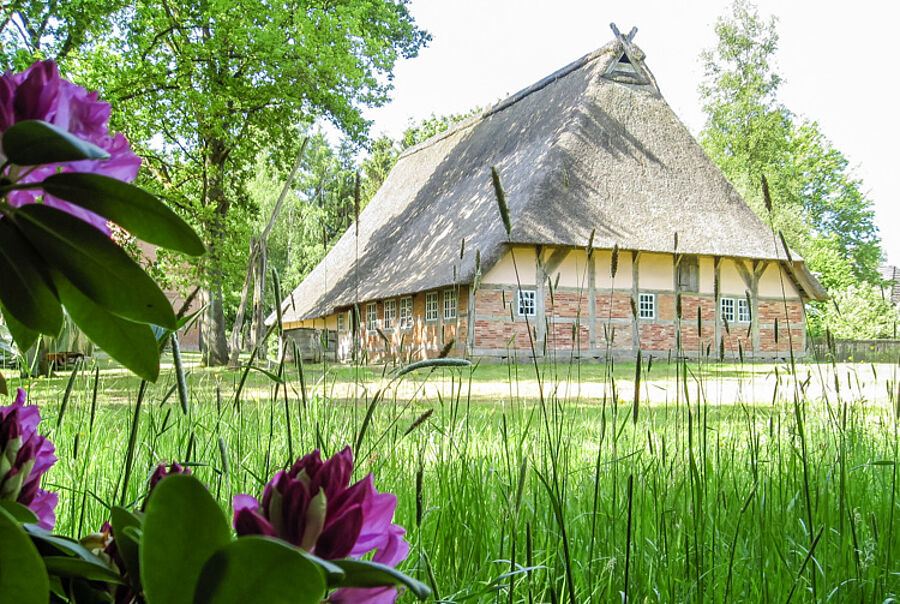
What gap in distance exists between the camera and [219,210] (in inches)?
556

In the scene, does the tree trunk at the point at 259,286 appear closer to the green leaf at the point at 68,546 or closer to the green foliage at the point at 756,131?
the green leaf at the point at 68,546

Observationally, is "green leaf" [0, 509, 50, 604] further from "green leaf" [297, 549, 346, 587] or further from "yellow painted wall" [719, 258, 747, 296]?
"yellow painted wall" [719, 258, 747, 296]

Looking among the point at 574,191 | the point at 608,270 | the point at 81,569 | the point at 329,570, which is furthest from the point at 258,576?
the point at 574,191

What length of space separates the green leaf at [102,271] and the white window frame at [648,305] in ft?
48.9

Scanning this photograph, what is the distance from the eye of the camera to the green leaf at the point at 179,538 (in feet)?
0.84

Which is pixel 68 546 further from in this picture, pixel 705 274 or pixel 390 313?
pixel 390 313

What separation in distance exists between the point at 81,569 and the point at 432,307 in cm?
1493

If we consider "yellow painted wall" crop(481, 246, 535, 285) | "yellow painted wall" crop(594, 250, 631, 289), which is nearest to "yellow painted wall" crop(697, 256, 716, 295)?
"yellow painted wall" crop(594, 250, 631, 289)

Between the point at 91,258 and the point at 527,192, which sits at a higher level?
the point at 527,192

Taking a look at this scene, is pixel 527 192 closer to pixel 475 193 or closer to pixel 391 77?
pixel 475 193

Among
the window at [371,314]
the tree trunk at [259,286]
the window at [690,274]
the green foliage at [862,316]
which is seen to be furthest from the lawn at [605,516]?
the green foliage at [862,316]

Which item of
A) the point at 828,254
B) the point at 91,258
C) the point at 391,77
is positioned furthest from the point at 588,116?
the point at 91,258

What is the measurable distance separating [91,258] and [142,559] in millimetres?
168

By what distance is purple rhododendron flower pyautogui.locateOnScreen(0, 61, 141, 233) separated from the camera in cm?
34
